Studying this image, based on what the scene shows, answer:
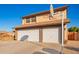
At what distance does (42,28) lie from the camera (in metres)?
9.82

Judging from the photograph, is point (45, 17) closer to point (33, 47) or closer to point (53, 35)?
point (53, 35)

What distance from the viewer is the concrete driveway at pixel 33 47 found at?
8.23 metres

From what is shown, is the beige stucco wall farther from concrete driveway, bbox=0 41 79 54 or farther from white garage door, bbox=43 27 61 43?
concrete driveway, bbox=0 41 79 54

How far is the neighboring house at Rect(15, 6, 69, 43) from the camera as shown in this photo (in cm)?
920

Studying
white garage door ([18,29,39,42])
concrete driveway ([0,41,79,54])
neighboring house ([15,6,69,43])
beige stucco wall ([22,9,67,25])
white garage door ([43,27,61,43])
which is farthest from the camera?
white garage door ([18,29,39,42])

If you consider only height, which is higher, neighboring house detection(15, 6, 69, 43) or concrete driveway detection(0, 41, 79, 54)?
neighboring house detection(15, 6, 69, 43)

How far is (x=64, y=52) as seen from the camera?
317 inches

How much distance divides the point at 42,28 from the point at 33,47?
52.1 inches

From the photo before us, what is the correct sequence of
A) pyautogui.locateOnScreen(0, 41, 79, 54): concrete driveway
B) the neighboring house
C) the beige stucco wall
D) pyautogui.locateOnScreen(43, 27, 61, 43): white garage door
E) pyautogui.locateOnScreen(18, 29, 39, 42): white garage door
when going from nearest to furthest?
pyautogui.locateOnScreen(0, 41, 79, 54): concrete driveway
the beige stucco wall
the neighboring house
pyautogui.locateOnScreen(43, 27, 61, 43): white garage door
pyautogui.locateOnScreen(18, 29, 39, 42): white garage door

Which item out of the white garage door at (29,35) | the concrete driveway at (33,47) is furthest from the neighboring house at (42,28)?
the concrete driveway at (33,47)

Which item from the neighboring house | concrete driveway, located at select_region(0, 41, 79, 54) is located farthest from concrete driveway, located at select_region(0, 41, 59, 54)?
the neighboring house

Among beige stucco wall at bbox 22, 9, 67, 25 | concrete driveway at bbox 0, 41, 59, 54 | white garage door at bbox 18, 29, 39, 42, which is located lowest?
concrete driveway at bbox 0, 41, 59, 54
